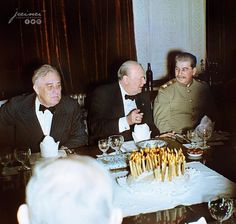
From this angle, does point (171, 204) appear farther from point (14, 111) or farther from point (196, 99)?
point (196, 99)

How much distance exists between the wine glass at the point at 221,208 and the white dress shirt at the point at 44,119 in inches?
79.2

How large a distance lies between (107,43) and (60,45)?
705 mm

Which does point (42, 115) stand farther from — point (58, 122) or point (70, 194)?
point (70, 194)

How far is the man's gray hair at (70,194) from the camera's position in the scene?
0.96 metres

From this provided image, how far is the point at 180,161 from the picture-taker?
229cm

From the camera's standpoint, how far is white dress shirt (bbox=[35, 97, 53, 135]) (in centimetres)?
354

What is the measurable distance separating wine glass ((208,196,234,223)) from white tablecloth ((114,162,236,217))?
237mm

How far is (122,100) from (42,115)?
0.84 m

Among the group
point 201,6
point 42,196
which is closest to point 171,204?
point 42,196

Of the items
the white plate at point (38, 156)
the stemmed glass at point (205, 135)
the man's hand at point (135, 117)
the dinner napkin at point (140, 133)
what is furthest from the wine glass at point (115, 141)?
the man's hand at point (135, 117)

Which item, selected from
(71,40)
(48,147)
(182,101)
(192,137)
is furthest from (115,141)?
(71,40)

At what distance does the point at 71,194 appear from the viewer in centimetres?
96

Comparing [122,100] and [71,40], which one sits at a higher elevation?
[71,40]

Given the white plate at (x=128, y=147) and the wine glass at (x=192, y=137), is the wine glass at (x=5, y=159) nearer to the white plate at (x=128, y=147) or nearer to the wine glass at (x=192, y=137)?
the white plate at (x=128, y=147)
